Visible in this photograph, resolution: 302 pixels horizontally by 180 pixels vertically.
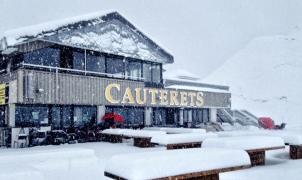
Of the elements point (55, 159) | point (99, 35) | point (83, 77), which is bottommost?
point (55, 159)

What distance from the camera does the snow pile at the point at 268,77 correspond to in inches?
2689

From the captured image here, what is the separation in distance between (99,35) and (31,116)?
6.62 m

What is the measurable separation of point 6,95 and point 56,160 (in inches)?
422

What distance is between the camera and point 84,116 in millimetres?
19359

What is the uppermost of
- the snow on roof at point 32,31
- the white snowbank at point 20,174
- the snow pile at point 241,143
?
the snow on roof at point 32,31

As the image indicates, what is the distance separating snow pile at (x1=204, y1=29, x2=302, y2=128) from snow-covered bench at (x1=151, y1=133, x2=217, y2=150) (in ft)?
132

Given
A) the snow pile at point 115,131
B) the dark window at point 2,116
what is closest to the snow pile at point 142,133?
the snow pile at point 115,131

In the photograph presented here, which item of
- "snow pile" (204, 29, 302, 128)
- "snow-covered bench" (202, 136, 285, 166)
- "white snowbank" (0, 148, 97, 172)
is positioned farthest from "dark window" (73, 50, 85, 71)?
"snow pile" (204, 29, 302, 128)

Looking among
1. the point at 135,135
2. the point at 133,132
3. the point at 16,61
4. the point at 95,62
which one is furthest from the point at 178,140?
the point at 16,61

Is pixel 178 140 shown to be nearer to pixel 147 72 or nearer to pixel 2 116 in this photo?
pixel 2 116

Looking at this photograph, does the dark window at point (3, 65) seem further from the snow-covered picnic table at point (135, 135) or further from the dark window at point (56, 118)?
the snow-covered picnic table at point (135, 135)

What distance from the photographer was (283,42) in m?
124

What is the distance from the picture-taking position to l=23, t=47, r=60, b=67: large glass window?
1752 centimetres

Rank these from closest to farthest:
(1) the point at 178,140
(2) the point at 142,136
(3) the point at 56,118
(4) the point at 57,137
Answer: (1) the point at 178,140, (2) the point at 142,136, (4) the point at 57,137, (3) the point at 56,118
